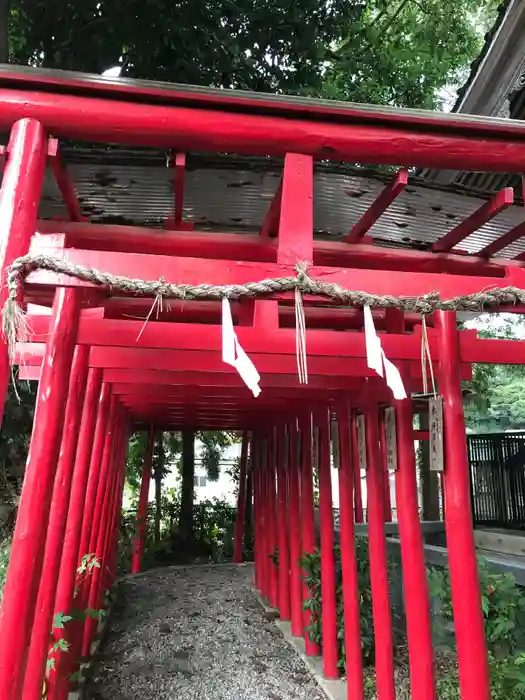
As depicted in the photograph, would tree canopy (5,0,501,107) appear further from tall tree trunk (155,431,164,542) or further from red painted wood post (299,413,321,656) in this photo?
tall tree trunk (155,431,164,542)

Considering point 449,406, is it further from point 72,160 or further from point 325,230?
point 72,160

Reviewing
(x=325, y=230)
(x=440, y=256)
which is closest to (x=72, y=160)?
(x=325, y=230)

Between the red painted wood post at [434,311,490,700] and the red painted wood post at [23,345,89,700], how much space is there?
8.44 ft

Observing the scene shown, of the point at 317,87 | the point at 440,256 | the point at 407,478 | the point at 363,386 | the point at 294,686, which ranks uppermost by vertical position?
the point at 317,87

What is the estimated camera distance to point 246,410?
29.6ft

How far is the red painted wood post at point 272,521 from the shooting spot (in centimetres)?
949

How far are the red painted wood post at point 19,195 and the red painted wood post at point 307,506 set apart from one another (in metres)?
5.41

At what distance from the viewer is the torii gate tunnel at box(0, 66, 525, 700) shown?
2545 millimetres

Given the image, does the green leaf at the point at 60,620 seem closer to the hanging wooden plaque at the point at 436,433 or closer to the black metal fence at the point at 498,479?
the hanging wooden plaque at the point at 436,433

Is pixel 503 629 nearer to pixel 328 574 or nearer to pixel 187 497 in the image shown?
pixel 328 574

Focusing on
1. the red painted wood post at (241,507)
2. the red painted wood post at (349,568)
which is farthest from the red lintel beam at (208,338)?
the red painted wood post at (241,507)

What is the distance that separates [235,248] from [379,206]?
100 cm

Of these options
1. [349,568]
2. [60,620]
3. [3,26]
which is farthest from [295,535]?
[3,26]

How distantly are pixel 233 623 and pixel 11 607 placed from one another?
21.6 feet
